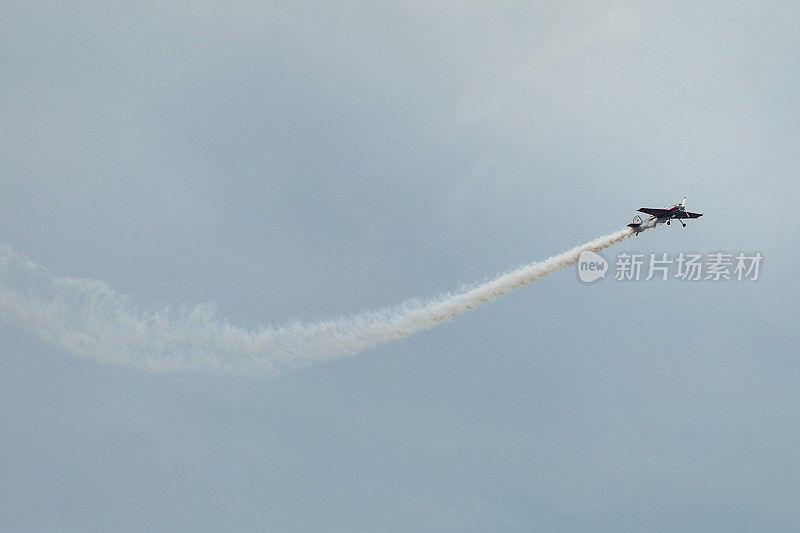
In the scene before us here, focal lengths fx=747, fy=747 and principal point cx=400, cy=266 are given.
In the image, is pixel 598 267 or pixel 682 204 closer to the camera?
pixel 598 267

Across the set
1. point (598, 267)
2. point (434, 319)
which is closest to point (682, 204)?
point (598, 267)

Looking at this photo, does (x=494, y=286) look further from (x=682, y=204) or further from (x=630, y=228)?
(x=682, y=204)

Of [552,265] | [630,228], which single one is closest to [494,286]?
[552,265]

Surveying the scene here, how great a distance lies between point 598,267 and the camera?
87.4m

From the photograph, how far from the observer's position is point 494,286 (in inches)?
3602

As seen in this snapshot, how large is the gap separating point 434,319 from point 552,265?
15.8 m

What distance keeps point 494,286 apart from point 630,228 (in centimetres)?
1858

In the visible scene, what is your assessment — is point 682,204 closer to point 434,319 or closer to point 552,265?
point 552,265

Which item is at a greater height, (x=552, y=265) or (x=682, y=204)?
(x=682, y=204)

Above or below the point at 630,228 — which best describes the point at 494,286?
below

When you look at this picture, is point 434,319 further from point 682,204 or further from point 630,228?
point 682,204

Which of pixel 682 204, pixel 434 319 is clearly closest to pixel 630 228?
pixel 682 204

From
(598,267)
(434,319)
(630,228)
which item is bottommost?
(434,319)

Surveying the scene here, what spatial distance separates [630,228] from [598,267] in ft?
29.9
